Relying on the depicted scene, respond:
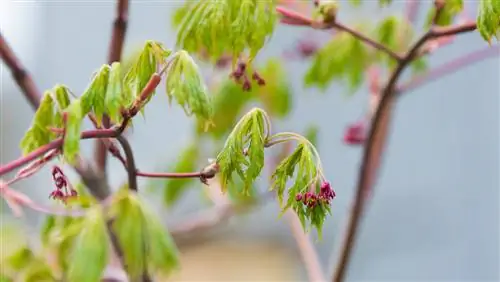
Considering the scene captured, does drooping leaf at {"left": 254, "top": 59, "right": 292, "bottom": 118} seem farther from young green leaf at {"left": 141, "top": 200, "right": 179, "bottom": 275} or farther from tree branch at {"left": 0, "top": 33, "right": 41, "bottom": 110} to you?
young green leaf at {"left": 141, "top": 200, "right": 179, "bottom": 275}

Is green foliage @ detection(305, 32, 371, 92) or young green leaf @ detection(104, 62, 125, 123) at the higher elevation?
young green leaf @ detection(104, 62, 125, 123)

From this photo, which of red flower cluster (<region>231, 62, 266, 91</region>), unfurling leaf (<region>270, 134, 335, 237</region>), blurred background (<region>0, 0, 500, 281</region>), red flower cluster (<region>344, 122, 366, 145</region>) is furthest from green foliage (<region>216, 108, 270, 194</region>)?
blurred background (<region>0, 0, 500, 281</region>)

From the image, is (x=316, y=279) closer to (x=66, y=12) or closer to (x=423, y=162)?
(x=423, y=162)

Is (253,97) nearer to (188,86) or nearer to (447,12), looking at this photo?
(447,12)

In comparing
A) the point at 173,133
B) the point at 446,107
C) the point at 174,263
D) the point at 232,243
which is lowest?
the point at 232,243

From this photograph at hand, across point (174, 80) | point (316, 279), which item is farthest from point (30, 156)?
point (316, 279)
